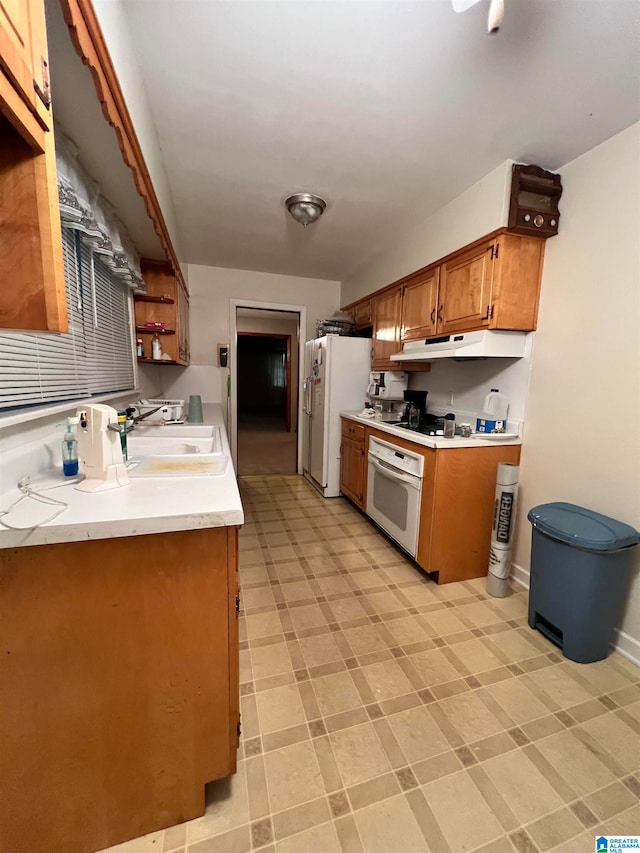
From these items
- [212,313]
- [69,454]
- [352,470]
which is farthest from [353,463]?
[69,454]

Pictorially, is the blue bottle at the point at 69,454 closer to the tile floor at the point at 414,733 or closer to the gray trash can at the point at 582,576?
the tile floor at the point at 414,733

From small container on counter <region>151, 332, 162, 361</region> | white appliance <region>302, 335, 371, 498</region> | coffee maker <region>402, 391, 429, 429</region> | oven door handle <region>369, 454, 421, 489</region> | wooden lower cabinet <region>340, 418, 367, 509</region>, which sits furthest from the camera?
white appliance <region>302, 335, 371, 498</region>

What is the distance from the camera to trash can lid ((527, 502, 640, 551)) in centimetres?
146

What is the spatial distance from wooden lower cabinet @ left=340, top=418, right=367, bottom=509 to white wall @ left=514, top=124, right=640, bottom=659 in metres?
1.32

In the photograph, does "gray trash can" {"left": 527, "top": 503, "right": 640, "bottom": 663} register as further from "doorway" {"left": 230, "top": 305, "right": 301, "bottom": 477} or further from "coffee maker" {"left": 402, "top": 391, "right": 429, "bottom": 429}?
"doorway" {"left": 230, "top": 305, "right": 301, "bottom": 477}

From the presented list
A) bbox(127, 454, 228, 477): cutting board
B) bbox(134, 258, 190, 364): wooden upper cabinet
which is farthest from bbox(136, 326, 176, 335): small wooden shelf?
bbox(127, 454, 228, 477): cutting board

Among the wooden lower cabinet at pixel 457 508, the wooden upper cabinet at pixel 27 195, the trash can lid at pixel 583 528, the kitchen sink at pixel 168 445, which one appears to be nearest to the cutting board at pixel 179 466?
the kitchen sink at pixel 168 445

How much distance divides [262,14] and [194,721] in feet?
7.24

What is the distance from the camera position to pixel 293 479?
423 cm

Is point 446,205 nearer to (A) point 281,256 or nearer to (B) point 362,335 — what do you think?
(A) point 281,256

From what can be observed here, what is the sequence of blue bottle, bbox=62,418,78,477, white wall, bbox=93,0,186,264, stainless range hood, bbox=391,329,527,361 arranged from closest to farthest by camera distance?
white wall, bbox=93,0,186,264 → blue bottle, bbox=62,418,78,477 → stainless range hood, bbox=391,329,527,361

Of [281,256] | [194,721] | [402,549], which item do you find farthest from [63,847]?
[281,256]

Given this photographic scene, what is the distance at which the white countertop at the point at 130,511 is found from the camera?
2.47 feet

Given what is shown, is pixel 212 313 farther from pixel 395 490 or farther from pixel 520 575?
pixel 520 575
